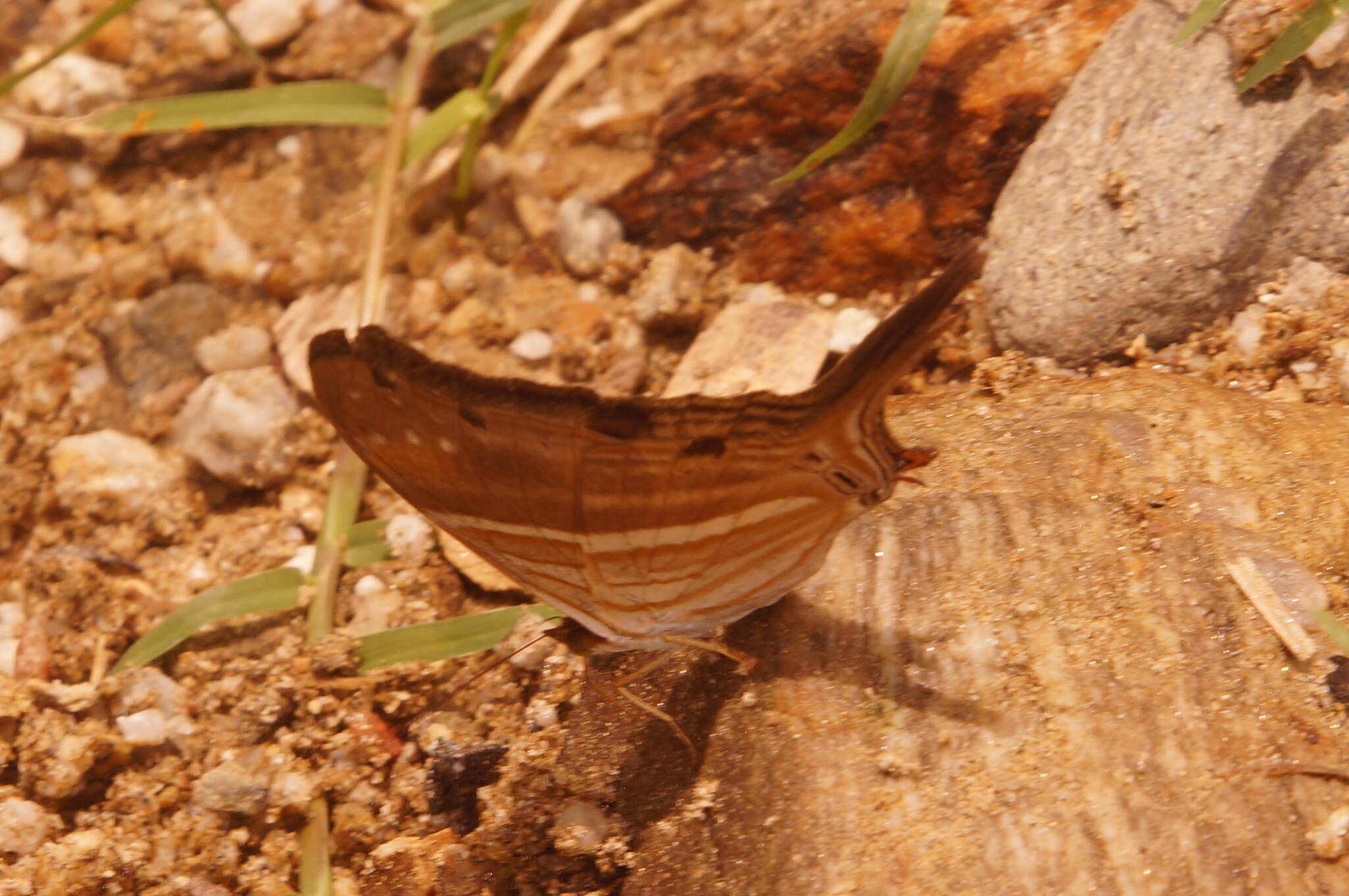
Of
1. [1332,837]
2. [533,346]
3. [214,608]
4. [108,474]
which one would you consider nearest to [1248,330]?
[1332,837]

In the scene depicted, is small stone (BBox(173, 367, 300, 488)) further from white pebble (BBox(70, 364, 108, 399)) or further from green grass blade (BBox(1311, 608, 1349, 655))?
green grass blade (BBox(1311, 608, 1349, 655))

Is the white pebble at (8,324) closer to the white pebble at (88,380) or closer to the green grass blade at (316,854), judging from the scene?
the white pebble at (88,380)

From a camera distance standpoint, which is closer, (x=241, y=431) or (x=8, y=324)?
(x=241, y=431)

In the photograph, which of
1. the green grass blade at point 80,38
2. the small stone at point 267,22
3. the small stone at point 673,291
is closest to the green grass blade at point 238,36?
the small stone at point 267,22

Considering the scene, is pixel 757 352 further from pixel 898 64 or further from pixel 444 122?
pixel 444 122

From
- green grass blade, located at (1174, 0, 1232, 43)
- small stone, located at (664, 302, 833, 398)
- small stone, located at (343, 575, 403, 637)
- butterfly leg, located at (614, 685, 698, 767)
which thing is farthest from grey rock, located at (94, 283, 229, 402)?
green grass blade, located at (1174, 0, 1232, 43)

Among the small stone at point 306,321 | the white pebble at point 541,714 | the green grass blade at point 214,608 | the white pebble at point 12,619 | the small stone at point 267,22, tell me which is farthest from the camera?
the small stone at point 267,22

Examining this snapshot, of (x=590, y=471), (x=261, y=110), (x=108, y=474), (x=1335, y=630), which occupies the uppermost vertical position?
(x=261, y=110)

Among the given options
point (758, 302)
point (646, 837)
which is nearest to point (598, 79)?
point (758, 302)
